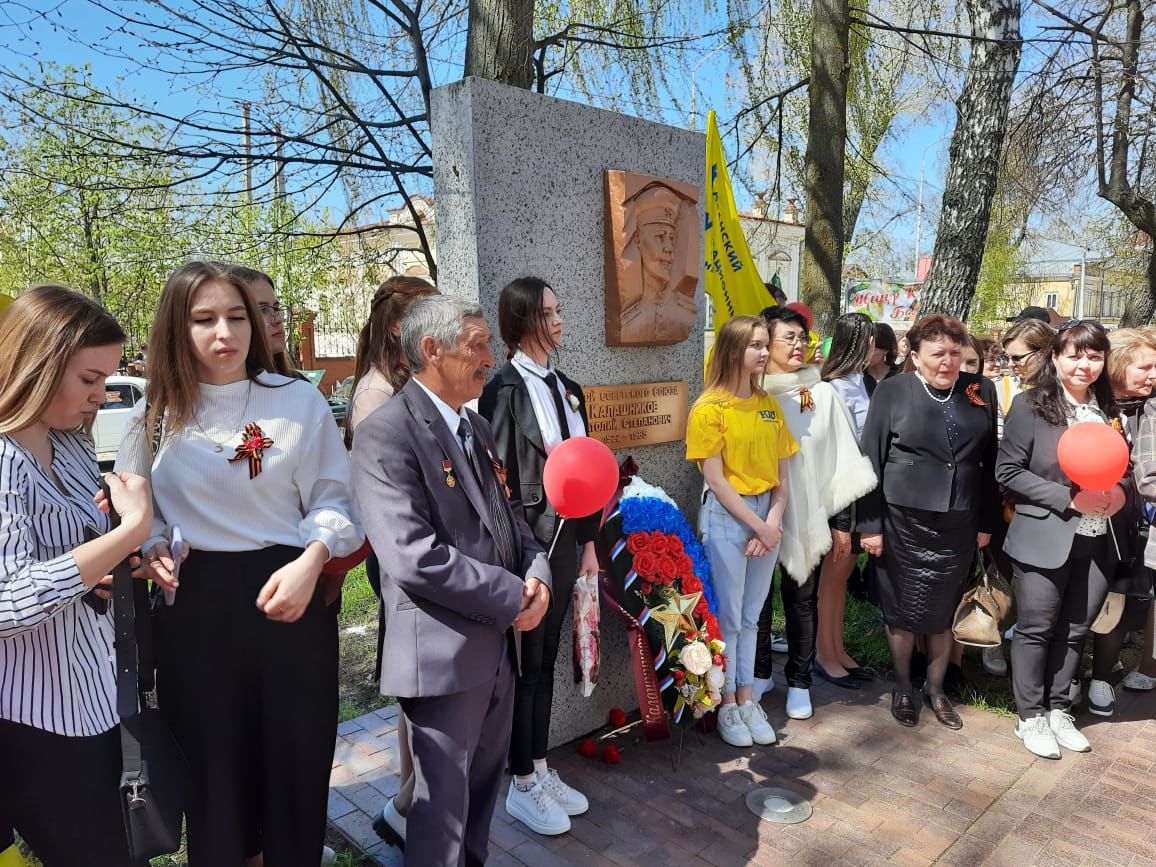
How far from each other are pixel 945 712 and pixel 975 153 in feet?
16.0

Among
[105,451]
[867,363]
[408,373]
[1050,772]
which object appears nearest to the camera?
[408,373]

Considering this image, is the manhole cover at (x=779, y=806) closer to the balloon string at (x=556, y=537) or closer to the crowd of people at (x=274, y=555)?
the crowd of people at (x=274, y=555)

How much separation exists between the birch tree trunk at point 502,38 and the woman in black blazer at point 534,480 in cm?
260

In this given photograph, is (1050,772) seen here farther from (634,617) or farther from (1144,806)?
(634,617)

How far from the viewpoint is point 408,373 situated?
261 centimetres

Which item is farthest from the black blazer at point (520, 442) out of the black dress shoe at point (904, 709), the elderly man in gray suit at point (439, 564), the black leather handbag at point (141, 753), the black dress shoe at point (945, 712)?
the black dress shoe at point (945, 712)

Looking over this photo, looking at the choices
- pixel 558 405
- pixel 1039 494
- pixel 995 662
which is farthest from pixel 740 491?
pixel 995 662

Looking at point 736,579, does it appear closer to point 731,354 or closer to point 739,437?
point 739,437

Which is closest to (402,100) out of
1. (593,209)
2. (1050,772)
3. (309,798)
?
(593,209)

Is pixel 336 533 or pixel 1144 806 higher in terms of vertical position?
pixel 336 533

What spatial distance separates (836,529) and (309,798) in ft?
8.92

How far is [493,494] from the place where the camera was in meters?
2.19

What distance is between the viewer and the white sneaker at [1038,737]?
3377mm

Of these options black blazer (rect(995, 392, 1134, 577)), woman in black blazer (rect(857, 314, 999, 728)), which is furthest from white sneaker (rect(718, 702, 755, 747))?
black blazer (rect(995, 392, 1134, 577))
